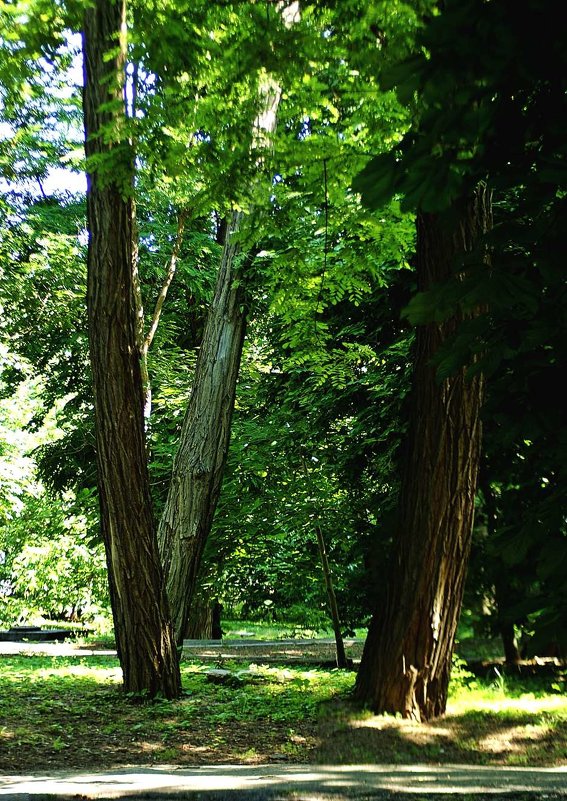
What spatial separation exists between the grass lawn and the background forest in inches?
37.5

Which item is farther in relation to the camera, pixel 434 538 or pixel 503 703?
pixel 503 703

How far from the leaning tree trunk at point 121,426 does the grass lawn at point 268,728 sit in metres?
0.53

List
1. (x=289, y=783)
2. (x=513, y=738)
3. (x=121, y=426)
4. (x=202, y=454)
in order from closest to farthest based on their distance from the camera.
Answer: (x=289, y=783) → (x=513, y=738) → (x=121, y=426) → (x=202, y=454)

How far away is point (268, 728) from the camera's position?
→ 5742 millimetres

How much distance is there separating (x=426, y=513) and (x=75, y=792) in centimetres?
307

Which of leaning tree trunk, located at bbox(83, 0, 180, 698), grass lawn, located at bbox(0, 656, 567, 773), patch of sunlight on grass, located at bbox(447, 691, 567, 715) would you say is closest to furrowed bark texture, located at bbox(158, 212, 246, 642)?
grass lawn, located at bbox(0, 656, 567, 773)

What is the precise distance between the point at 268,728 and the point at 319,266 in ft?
13.6

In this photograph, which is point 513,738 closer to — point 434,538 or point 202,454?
point 434,538

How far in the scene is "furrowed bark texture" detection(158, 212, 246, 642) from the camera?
809 cm

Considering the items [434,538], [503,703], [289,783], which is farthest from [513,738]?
[289,783]

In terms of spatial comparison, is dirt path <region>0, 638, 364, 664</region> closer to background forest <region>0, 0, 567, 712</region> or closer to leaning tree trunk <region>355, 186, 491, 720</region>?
background forest <region>0, 0, 567, 712</region>

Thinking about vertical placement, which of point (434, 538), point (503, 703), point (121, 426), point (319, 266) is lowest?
point (503, 703)

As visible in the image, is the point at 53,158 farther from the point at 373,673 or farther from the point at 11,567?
the point at 11,567

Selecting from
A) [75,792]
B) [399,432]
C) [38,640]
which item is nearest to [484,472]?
[399,432]
